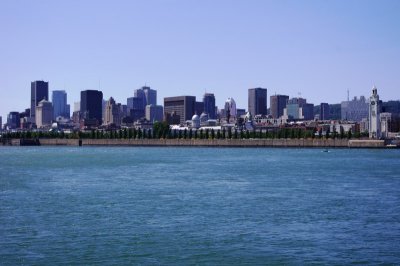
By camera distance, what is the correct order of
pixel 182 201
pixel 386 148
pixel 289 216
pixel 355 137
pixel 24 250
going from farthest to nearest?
1. pixel 355 137
2. pixel 386 148
3. pixel 182 201
4. pixel 289 216
5. pixel 24 250

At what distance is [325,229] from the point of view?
31.7 m

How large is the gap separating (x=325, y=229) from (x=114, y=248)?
1042 cm

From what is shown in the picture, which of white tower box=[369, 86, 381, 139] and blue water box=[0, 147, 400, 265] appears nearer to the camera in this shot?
blue water box=[0, 147, 400, 265]

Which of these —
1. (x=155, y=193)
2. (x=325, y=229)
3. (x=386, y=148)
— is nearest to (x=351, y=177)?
(x=155, y=193)

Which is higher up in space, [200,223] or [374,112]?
[374,112]

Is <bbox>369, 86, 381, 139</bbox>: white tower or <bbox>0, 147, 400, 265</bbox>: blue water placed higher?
<bbox>369, 86, 381, 139</bbox>: white tower

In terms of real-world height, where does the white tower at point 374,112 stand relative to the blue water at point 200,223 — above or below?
above

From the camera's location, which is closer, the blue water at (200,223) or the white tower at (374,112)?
the blue water at (200,223)

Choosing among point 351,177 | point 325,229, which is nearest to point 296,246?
point 325,229

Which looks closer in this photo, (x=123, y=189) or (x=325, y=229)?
(x=325, y=229)

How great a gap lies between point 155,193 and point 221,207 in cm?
981

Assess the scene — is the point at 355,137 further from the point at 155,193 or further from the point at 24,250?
the point at 24,250

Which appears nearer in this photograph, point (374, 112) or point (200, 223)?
point (200, 223)

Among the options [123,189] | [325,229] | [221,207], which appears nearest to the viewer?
[325,229]
